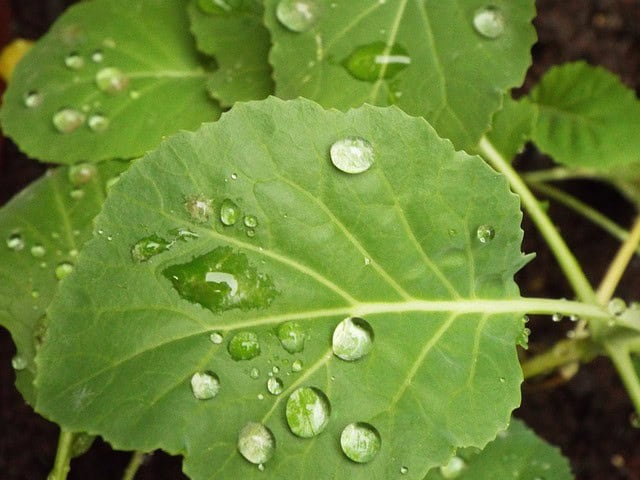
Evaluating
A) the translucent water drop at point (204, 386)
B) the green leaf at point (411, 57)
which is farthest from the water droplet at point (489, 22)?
the translucent water drop at point (204, 386)

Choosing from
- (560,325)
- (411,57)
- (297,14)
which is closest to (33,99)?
(297,14)

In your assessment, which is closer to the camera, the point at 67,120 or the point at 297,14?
the point at 297,14

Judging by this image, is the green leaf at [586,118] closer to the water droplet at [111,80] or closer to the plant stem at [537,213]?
the plant stem at [537,213]

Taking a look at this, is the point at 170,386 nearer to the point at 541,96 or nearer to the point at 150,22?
the point at 150,22

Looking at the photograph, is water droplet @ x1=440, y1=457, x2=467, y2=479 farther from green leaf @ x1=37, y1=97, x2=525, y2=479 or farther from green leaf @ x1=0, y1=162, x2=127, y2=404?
green leaf @ x1=0, y1=162, x2=127, y2=404

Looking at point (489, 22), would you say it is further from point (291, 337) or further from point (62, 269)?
point (62, 269)

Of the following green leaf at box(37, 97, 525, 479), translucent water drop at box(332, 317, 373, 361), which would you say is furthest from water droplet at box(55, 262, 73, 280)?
translucent water drop at box(332, 317, 373, 361)
